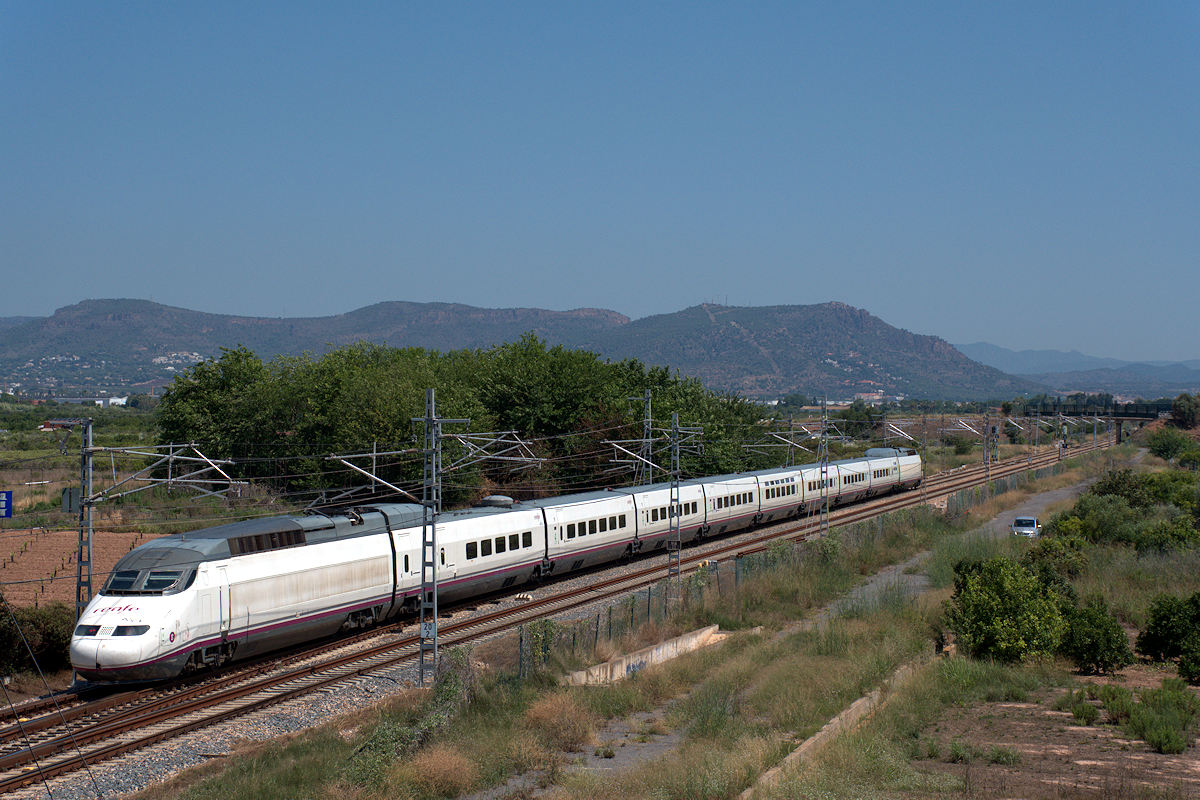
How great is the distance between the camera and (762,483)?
173 ft

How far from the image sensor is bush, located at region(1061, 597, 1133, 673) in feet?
74.2

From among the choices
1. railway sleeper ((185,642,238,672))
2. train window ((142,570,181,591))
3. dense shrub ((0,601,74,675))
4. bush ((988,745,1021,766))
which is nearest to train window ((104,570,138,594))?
train window ((142,570,181,591))

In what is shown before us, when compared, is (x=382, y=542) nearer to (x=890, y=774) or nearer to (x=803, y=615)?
(x=803, y=615)

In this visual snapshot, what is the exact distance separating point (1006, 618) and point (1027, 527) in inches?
1064

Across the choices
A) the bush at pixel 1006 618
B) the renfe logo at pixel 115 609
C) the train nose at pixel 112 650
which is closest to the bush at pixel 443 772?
the train nose at pixel 112 650

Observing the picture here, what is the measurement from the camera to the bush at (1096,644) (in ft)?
74.2

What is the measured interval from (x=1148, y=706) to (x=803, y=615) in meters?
14.1

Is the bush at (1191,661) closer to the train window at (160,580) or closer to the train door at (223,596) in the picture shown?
the train door at (223,596)

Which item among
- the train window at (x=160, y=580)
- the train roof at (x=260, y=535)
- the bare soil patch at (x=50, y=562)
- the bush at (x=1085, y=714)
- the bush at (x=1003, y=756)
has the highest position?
the train roof at (x=260, y=535)

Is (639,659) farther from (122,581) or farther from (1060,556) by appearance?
(1060,556)

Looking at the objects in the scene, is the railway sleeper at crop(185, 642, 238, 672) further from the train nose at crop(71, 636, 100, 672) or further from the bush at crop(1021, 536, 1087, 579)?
the bush at crop(1021, 536, 1087, 579)

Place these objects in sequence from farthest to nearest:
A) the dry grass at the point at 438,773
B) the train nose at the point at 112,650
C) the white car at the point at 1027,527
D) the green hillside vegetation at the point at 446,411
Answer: the green hillside vegetation at the point at 446,411, the white car at the point at 1027,527, the train nose at the point at 112,650, the dry grass at the point at 438,773

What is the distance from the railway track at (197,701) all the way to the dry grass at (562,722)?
6.57 m

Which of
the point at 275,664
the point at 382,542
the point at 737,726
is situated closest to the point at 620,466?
the point at 382,542
